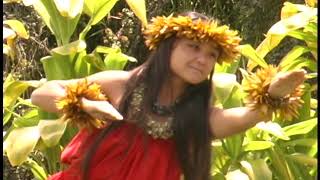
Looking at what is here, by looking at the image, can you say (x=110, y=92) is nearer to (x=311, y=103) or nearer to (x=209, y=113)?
(x=209, y=113)

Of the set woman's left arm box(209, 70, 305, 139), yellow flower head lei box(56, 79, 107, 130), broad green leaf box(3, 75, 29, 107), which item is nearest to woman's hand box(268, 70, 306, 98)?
woman's left arm box(209, 70, 305, 139)

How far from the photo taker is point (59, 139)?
2.14 meters

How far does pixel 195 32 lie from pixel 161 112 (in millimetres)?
200

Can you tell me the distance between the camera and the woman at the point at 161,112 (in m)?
1.68

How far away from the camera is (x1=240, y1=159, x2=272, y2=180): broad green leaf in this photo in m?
2.07

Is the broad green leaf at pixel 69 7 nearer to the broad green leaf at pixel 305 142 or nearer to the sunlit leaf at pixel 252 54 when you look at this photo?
the sunlit leaf at pixel 252 54

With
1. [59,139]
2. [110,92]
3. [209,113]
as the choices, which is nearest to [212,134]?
[209,113]

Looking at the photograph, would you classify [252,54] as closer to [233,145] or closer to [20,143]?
Result: [233,145]

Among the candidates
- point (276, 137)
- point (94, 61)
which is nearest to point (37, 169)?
point (94, 61)

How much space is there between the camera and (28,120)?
231 centimetres

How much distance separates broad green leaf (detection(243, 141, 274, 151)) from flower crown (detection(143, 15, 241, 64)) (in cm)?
43

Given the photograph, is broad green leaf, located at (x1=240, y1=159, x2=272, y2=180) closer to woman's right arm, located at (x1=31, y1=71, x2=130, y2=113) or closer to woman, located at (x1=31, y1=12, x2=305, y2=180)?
woman, located at (x1=31, y1=12, x2=305, y2=180)

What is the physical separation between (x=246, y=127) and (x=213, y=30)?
0.23 meters

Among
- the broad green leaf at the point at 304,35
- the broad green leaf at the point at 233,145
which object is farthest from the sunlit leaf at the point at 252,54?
the broad green leaf at the point at 233,145
